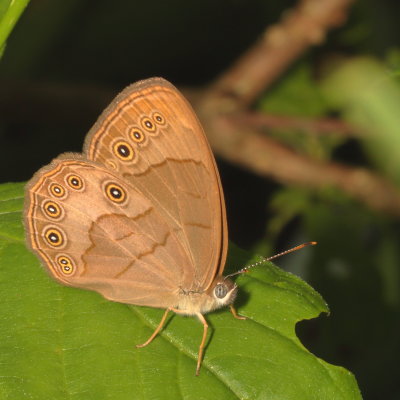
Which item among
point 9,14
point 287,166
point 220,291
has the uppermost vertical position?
point 9,14

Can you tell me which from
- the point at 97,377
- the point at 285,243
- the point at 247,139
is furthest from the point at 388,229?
the point at 97,377

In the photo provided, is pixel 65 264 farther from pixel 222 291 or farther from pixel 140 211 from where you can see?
pixel 222 291

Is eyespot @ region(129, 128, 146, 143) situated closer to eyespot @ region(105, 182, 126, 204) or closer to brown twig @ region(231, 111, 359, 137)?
eyespot @ region(105, 182, 126, 204)

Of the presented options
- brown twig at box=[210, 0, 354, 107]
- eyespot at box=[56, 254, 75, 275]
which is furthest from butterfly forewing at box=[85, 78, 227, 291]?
brown twig at box=[210, 0, 354, 107]

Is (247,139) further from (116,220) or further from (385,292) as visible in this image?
(116,220)

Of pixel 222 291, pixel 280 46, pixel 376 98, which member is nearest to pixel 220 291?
pixel 222 291
